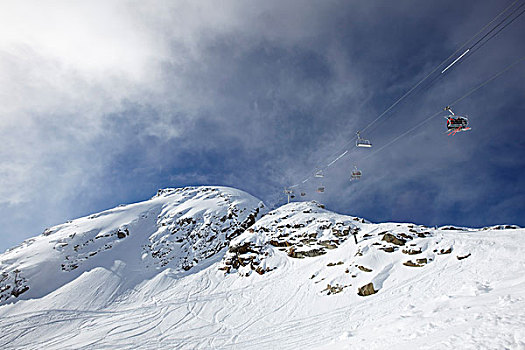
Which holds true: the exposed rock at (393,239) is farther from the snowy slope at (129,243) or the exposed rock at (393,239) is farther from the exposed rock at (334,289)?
the snowy slope at (129,243)

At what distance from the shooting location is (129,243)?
181 ft

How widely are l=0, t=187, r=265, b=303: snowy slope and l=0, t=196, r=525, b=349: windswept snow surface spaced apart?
0.76 m

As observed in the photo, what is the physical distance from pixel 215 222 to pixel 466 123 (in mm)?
57092

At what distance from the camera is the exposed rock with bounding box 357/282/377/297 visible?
2115 centimetres

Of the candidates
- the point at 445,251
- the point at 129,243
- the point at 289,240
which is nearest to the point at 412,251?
the point at 445,251

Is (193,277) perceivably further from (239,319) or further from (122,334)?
(239,319)

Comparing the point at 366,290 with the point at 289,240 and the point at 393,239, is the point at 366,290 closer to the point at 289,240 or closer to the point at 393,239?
the point at 393,239

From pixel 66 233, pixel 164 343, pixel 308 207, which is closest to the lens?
pixel 164 343

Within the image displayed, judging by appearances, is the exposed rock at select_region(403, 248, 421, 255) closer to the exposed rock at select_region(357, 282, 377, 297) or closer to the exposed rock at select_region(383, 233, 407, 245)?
the exposed rock at select_region(383, 233, 407, 245)

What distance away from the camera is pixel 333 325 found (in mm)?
17953

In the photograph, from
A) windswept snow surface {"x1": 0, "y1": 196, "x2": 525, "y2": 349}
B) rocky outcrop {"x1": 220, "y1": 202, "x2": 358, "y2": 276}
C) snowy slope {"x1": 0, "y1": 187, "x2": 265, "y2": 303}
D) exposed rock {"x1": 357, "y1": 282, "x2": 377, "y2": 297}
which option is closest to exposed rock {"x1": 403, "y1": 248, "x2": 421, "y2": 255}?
windswept snow surface {"x1": 0, "y1": 196, "x2": 525, "y2": 349}

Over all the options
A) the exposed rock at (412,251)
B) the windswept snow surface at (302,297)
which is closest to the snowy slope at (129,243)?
the windswept snow surface at (302,297)

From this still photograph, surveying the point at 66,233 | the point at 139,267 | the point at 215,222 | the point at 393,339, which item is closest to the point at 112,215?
the point at 66,233

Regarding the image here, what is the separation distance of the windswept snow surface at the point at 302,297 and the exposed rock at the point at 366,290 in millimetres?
694
